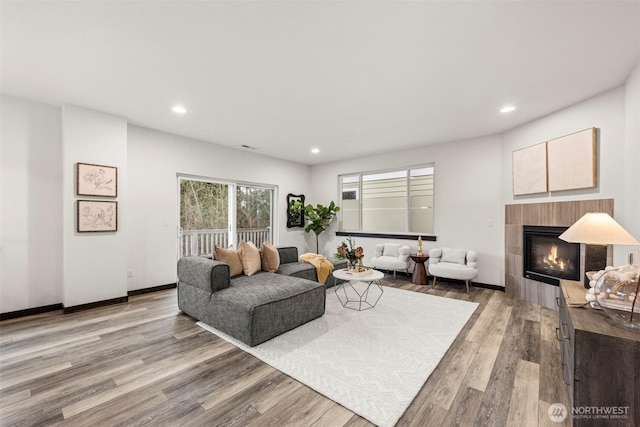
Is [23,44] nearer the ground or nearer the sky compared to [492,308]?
nearer the sky

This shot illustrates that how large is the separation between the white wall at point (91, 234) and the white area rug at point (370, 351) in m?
1.76

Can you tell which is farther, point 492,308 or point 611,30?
point 492,308

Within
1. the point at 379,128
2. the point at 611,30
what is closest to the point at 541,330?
the point at 611,30

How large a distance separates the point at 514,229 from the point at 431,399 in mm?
3559

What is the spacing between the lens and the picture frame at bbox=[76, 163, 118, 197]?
11.7 feet

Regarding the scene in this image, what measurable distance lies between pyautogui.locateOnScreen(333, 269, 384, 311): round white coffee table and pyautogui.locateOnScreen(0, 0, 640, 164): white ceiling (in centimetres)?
227

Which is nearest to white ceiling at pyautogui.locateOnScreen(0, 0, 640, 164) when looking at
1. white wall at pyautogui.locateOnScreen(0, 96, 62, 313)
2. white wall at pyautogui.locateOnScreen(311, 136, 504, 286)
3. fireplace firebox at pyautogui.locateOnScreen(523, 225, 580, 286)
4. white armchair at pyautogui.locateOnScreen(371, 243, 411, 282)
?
white wall at pyautogui.locateOnScreen(0, 96, 62, 313)

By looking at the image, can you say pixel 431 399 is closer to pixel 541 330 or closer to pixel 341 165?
pixel 541 330

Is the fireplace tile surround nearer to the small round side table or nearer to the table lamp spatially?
the small round side table

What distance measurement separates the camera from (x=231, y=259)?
11.7 ft

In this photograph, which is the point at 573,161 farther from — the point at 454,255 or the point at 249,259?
the point at 249,259

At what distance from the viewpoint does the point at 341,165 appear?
689 centimetres

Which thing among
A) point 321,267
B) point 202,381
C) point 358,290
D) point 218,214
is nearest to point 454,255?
point 358,290

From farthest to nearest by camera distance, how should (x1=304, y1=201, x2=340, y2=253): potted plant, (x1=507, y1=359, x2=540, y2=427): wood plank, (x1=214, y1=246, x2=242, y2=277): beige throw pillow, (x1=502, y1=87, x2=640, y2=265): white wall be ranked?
(x1=304, y1=201, x2=340, y2=253): potted plant < (x1=214, y1=246, x2=242, y2=277): beige throw pillow < (x1=502, y1=87, x2=640, y2=265): white wall < (x1=507, y1=359, x2=540, y2=427): wood plank
